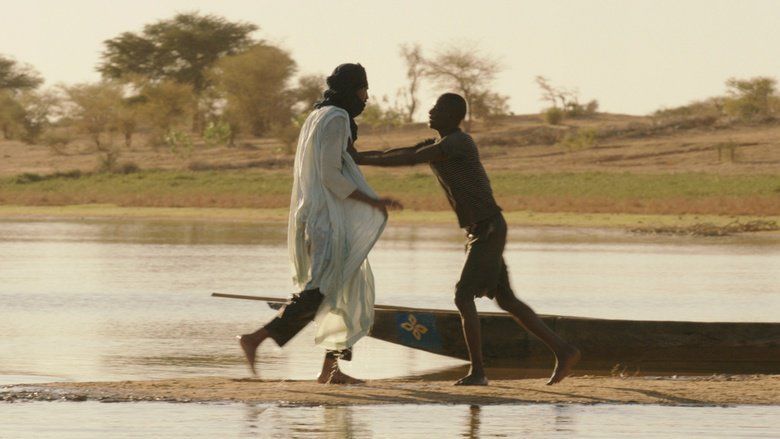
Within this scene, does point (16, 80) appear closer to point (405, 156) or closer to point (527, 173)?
point (527, 173)

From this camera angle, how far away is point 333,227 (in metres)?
7.68

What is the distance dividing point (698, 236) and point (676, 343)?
730 inches

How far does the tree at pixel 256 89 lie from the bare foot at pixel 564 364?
184ft

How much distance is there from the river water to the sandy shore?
0.20 meters

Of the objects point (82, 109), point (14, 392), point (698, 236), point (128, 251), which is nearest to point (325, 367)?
point (14, 392)

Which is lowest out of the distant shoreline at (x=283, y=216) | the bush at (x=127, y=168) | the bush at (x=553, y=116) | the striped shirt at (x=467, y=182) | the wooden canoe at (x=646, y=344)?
the distant shoreline at (x=283, y=216)

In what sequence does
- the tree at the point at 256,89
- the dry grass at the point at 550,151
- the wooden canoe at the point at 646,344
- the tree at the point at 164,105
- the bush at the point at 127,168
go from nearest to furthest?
the wooden canoe at the point at 646,344 < the dry grass at the point at 550,151 < the bush at the point at 127,168 < the tree at the point at 164,105 < the tree at the point at 256,89

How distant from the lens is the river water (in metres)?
9.89

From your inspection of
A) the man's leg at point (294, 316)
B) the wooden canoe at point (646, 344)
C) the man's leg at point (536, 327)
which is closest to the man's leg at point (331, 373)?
the man's leg at point (294, 316)

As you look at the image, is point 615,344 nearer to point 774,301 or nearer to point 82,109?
point 774,301

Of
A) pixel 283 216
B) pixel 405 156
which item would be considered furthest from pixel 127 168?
pixel 405 156

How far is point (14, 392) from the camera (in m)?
7.52

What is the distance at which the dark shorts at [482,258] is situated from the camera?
26.1ft

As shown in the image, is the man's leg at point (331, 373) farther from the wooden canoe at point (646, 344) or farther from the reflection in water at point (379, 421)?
the wooden canoe at point (646, 344)
